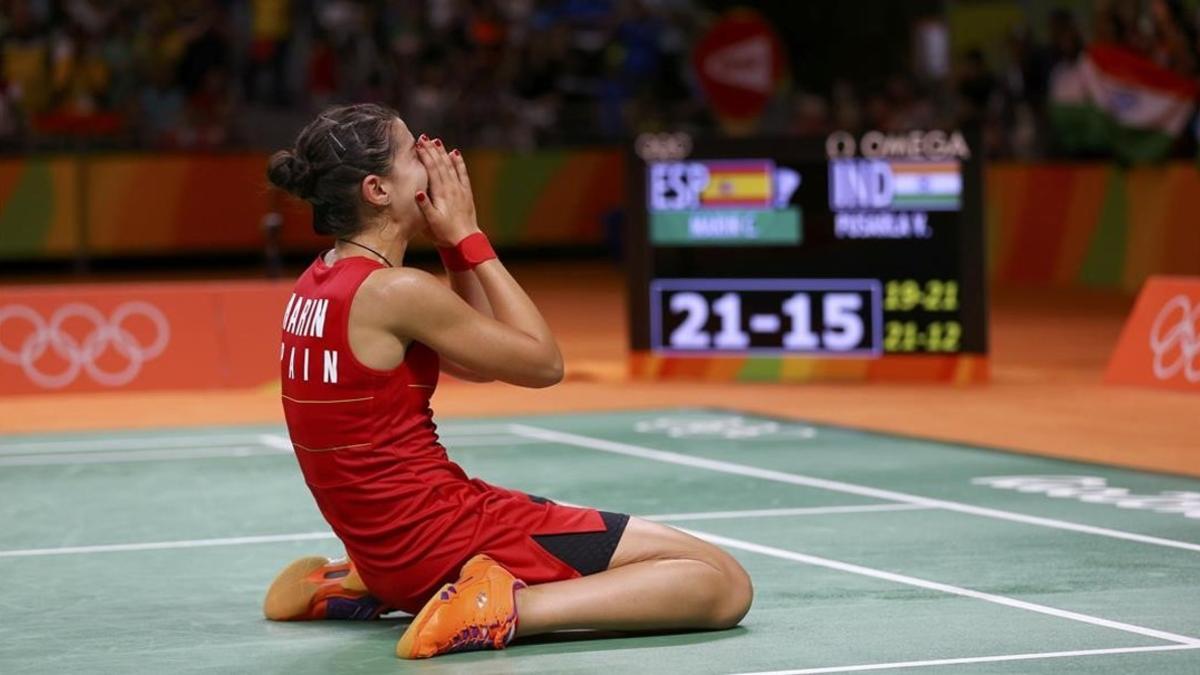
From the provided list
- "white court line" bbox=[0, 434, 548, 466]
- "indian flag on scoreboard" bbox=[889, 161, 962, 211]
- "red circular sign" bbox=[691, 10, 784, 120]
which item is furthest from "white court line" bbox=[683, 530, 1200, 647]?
"red circular sign" bbox=[691, 10, 784, 120]

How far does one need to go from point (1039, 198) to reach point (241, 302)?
11721mm

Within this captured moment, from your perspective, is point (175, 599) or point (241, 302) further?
point (241, 302)

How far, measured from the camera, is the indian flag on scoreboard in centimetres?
1538

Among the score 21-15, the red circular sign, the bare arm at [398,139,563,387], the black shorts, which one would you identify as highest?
the red circular sign

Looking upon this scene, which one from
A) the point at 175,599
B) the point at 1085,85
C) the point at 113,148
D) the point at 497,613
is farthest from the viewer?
the point at 113,148

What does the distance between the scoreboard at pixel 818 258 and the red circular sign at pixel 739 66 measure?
28.5 feet

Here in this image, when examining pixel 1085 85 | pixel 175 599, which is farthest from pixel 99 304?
pixel 1085 85

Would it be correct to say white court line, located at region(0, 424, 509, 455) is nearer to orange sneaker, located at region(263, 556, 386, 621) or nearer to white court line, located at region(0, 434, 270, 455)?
white court line, located at region(0, 434, 270, 455)

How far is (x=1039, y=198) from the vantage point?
81.0 feet

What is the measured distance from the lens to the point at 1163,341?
589 inches

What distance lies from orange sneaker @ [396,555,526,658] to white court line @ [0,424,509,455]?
250 inches

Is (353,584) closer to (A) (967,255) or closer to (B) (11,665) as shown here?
(B) (11,665)

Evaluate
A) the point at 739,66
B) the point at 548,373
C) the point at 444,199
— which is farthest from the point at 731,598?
the point at 739,66

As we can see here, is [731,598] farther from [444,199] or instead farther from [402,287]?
[444,199]
